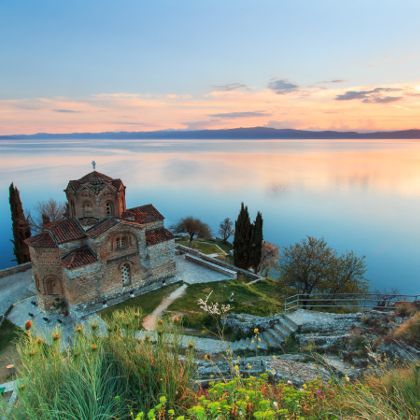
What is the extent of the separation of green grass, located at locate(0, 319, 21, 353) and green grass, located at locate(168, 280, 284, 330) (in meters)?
8.46

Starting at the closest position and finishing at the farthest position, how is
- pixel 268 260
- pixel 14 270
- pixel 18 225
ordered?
pixel 14 270 < pixel 18 225 < pixel 268 260

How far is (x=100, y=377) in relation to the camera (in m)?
4.50

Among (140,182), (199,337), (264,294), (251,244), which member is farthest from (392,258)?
(140,182)

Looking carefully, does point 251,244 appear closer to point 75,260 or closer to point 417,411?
point 75,260

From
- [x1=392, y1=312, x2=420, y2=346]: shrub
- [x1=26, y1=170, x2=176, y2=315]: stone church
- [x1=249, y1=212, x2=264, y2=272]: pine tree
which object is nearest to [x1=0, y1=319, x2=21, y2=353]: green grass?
[x1=26, y1=170, x2=176, y2=315]: stone church

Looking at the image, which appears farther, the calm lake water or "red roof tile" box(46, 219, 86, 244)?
the calm lake water

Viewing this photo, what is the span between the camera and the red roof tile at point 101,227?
17625 mm

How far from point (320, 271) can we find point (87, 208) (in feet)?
49.4

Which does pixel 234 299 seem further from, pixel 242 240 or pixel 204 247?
pixel 204 247

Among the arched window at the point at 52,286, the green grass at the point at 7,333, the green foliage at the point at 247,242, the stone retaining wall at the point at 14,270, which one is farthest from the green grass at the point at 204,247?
the green grass at the point at 7,333

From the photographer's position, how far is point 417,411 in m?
4.21

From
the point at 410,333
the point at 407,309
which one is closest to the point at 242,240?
the point at 407,309

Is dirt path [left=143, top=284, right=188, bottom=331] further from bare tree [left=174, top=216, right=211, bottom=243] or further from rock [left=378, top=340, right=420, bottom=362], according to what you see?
bare tree [left=174, top=216, right=211, bottom=243]

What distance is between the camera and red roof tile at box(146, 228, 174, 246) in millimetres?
→ 20372
